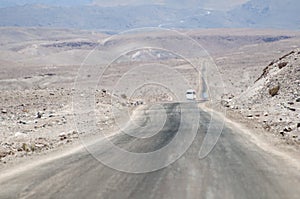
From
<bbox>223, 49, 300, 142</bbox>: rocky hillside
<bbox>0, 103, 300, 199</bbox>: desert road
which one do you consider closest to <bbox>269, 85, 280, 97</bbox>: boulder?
<bbox>223, 49, 300, 142</bbox>: rocky hillside

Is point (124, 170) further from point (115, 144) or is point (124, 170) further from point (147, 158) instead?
point (115, 144)

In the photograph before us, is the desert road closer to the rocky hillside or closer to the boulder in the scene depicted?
the rocky hillside

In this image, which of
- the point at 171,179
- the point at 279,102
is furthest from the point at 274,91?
the point at 171,179

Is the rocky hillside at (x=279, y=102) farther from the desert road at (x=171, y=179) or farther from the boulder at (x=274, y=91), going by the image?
the desert road at (x=171, y=179)

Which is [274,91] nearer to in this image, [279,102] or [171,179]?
[279,102]

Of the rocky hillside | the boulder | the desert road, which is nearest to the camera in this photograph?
the desert road

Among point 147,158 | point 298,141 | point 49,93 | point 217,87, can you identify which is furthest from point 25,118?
point 217,87

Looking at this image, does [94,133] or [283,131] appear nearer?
[283,131]
